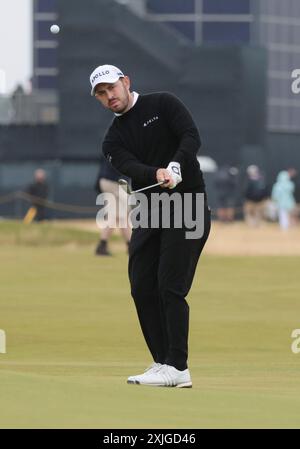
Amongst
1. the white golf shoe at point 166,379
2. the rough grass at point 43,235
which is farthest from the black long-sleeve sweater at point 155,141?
the rough grass at point 43,235

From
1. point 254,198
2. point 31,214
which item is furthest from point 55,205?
point 254,198

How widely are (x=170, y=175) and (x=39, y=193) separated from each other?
36.3 m

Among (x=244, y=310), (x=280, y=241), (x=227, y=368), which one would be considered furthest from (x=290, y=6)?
(x=227, y=368)

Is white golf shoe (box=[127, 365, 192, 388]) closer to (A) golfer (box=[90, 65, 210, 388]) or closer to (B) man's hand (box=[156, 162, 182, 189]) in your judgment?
(A) golfer (box=[90, 65, 210, 388])

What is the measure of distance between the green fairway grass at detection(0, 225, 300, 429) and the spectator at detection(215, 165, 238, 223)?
20.6 m

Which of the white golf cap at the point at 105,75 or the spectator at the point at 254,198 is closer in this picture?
the white golf cap at the point at 105,75

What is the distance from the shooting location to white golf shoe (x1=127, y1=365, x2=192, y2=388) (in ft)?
32.0

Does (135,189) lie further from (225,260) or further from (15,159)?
(15,159)

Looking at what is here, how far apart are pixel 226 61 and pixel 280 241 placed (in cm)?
1439

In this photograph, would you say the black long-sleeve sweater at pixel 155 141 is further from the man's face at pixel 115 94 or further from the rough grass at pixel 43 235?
the rough grass at pixel 43 235

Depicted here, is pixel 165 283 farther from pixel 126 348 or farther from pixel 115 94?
pixel 126 348

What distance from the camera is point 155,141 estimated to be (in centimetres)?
995

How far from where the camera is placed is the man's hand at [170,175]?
962 cm

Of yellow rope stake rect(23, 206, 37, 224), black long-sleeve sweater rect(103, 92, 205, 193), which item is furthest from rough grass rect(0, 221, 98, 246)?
black long-sleeve sweater rect(103, 92, 205, 193)
